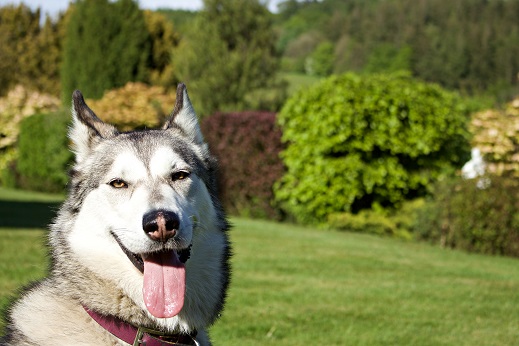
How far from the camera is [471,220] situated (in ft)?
45.3

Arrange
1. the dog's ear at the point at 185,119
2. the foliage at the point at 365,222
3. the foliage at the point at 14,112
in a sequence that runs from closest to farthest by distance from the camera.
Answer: the dog's ear at the point at 185,119 → the foliage at the point at 365,222 → the foliage at the point at 14,112

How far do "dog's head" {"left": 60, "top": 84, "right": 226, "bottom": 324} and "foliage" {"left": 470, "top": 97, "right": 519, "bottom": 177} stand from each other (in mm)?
12780

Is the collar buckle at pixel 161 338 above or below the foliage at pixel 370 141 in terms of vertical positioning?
below

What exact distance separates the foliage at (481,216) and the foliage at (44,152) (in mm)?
15462

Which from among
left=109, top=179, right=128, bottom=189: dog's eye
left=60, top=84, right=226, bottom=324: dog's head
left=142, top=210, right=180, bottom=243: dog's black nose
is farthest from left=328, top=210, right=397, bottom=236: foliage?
left=142, top=210, right=180, bottom=243: dog's black nose

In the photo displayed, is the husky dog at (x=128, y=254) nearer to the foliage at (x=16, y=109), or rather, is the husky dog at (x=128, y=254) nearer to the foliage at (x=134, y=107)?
the foliage at (x=134, y=107)

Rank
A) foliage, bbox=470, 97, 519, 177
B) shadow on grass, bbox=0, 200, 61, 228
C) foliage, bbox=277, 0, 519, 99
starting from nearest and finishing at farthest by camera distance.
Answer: shadow on grass, bbox=0, 200, 61, 228 → foliage, bbox=470, 97, 519, 177 → foliage, bbox=277, 0, 519, 99

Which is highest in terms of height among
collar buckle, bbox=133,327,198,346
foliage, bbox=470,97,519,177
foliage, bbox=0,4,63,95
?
foliage, bbox=0,4,63,95

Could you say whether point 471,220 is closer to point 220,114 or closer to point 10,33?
Result: point 220,114

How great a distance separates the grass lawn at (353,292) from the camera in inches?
272

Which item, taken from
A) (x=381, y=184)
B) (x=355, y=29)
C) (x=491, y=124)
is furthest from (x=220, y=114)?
(x=355, y=29)

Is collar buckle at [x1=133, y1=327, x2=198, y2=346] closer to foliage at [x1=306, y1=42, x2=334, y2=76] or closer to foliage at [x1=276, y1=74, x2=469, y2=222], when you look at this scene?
foliage at [x1=276, y1=74, x2=469, y2=222]

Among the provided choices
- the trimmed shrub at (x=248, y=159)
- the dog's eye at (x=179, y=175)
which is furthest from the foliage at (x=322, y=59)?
the dog's eye at (x=179, y=175)

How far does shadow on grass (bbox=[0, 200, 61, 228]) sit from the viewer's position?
51.0 ft
